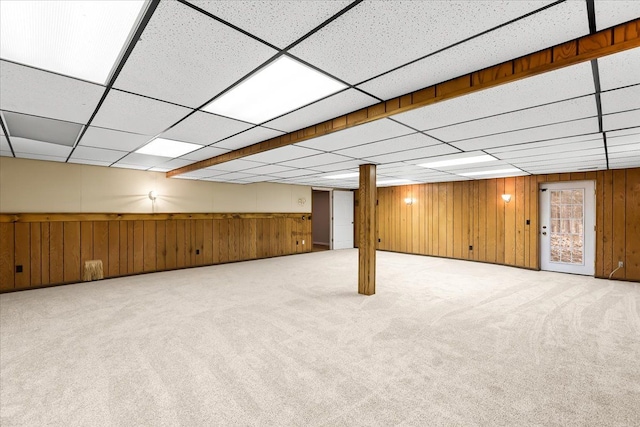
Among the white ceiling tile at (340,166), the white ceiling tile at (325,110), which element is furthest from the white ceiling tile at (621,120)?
the white ceiling tile at (340,166)

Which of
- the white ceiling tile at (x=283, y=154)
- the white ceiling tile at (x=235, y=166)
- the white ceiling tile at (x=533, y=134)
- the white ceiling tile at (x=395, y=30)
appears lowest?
the white ceiling tile at (x=235, y=166)

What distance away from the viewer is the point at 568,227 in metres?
6.43

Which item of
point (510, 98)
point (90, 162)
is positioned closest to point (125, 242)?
point (90, 162)

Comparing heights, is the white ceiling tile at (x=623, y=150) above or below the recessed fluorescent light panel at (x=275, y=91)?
below

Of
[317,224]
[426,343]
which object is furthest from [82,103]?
[317,224]

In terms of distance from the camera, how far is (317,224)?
12.4 m

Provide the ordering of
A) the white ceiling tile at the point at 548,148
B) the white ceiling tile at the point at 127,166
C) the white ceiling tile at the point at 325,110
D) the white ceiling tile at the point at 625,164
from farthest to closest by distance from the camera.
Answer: the white ceiling tile at the point at 127,166 < the white ceiling tile at the point at 625,164 < the white ceiling tile at the point at 548,148 < the white ceiling tile at the point at 325,110

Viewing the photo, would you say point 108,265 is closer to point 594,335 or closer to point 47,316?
point 47,316

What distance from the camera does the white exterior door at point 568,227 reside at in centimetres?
615

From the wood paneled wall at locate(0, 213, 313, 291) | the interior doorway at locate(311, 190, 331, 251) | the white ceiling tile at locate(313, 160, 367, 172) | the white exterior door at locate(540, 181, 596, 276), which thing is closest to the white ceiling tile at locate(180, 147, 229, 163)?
the white ceiling tile at locate(313, 160, 367, 172)

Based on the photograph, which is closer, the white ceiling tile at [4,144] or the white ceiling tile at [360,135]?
the white ceiling tile at [360,135]

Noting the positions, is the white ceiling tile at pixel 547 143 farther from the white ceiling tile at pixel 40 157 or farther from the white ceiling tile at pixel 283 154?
the white ceiling tile at pixel 40 157

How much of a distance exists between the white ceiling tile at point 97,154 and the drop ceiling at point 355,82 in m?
0.19

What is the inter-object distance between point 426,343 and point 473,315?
3.88 ft
